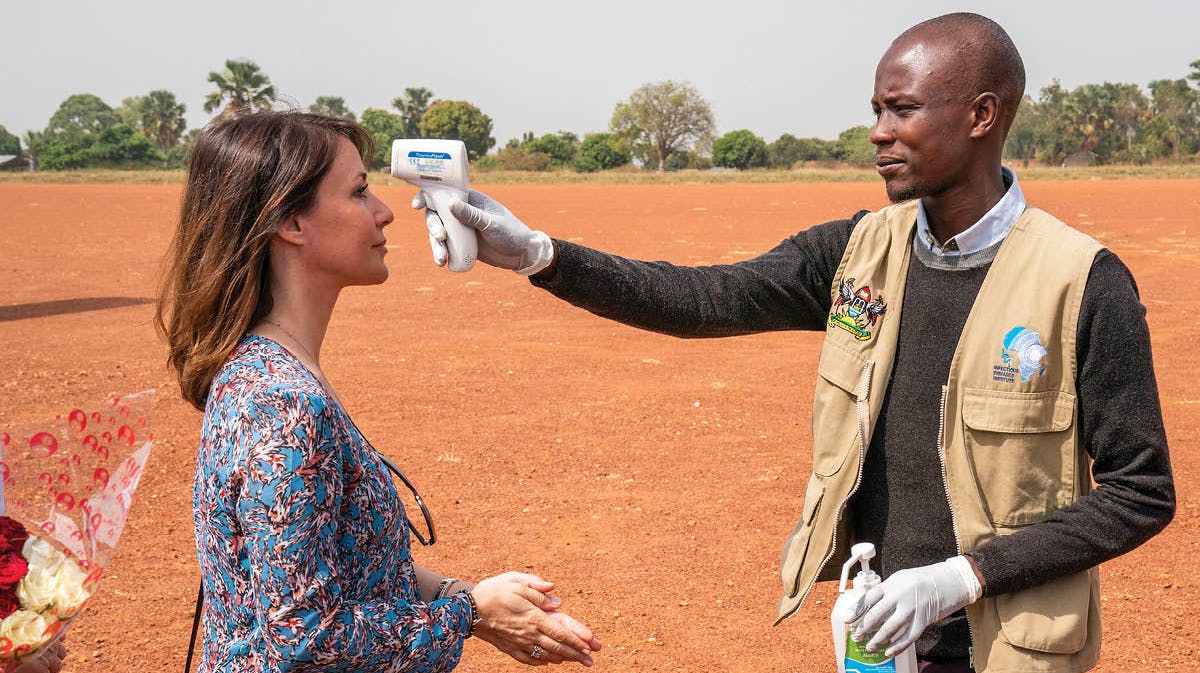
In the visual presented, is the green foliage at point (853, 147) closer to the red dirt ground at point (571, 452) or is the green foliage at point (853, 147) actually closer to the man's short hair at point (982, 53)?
the red dirt ground at point (571, 452)

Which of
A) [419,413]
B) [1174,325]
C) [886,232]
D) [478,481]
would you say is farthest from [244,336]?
[1174,325]

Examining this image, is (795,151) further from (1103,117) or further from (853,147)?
(1103,117)

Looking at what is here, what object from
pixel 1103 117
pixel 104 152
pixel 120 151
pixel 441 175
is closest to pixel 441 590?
pixel 441 175

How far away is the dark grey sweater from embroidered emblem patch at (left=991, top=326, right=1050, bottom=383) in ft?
0.28

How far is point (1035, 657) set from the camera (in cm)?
240

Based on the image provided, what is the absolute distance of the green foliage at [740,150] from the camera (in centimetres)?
8919

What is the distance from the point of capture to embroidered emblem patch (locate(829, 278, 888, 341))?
269 cm

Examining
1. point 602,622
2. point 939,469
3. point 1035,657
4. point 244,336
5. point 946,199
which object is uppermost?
point 946,199

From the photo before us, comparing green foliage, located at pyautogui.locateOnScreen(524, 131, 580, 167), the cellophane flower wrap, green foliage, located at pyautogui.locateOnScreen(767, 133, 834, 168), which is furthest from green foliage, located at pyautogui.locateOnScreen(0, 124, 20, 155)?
the cellophane flower wrap

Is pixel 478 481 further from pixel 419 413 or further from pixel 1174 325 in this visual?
pixel 1174 325

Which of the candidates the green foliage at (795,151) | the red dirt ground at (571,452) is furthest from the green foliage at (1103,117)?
the red dirt ground at (571,452)

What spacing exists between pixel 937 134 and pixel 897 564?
3.37 ft

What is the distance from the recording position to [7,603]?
2.29 metres

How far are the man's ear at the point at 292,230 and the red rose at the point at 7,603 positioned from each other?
3.05 ft
